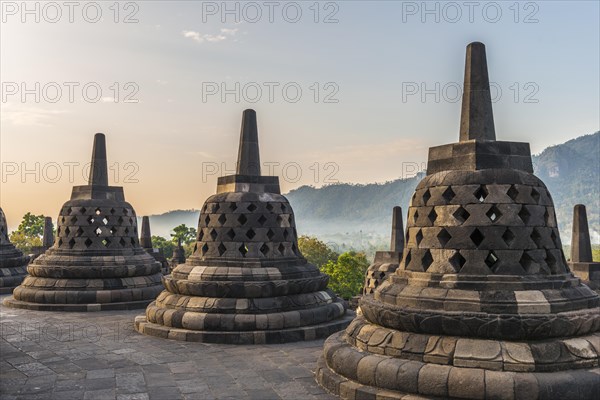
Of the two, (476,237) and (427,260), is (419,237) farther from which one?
(476,237)

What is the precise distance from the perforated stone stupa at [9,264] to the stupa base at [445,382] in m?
15.4

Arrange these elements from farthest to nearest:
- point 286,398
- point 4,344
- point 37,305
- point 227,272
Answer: point 37,305 < point 227,272 < point 4,344 < point 286,398

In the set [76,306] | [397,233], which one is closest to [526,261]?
[76,306]

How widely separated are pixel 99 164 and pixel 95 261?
3.18m

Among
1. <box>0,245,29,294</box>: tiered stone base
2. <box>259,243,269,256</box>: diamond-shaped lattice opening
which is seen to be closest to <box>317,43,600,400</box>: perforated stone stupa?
<box>259,243,269,256</box>: diamond-shaped lattice opening

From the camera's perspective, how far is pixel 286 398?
652cm

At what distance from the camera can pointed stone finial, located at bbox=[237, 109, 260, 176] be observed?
12133 mm

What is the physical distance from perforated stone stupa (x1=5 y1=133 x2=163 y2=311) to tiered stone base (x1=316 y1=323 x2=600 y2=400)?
978 cm

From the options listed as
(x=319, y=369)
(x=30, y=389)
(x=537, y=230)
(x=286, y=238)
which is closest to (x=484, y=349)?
Answer: (x=537, y=230)

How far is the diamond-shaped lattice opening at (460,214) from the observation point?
22.2 feet

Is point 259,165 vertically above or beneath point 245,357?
above

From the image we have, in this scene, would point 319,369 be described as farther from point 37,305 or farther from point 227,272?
point 37,305

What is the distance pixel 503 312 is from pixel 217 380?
150 inches

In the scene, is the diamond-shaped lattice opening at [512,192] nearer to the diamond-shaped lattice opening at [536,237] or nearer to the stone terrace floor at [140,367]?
the diamond-shaped lattice opening at [536,237]
